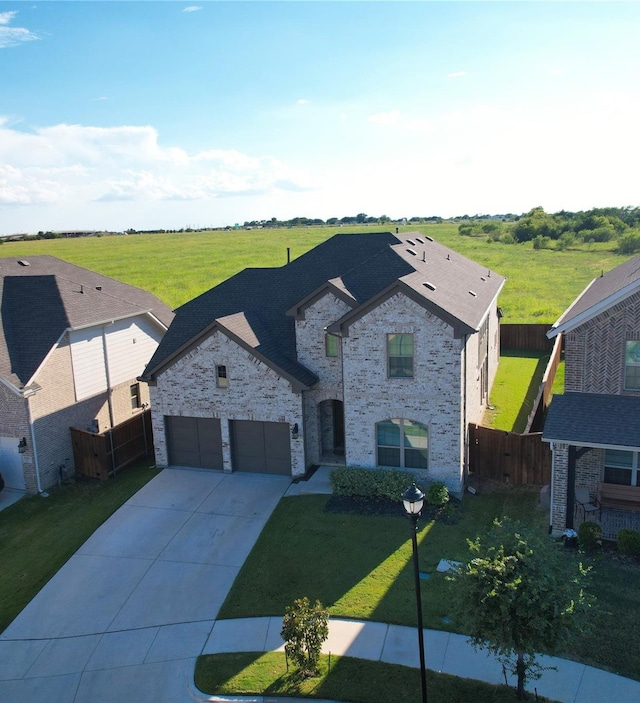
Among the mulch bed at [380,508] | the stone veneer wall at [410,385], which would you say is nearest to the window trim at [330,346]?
the stone veneer wall at [410,385]

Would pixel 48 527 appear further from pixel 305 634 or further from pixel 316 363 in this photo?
pixel 305 634

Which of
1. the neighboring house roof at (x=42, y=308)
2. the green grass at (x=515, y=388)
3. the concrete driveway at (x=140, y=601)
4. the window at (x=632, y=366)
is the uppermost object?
the neighboring house roof at (x=42, y=308)

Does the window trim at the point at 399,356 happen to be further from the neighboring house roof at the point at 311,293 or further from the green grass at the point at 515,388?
the green grass at the point at 515,388

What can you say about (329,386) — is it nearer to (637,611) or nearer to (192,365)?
(192,365)

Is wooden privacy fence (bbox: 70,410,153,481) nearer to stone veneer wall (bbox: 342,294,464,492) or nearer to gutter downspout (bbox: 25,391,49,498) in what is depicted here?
gutter downspout (bbox: 25,391,49,498)

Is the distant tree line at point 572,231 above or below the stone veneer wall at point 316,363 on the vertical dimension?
above

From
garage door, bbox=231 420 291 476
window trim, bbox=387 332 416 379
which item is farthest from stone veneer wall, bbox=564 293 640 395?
garage door, bbox=231 420 291 476

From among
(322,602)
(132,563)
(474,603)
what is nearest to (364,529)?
(322,602)
